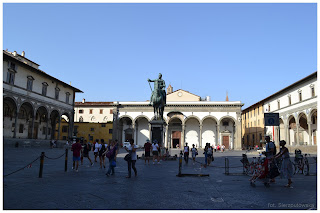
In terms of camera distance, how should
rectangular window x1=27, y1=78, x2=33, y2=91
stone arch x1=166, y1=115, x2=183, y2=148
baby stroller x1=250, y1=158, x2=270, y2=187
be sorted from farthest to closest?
stone arch x1=166, y1=115, x2=183, y2=148, rectangular window x1=27, y1=78, x2=33, y2=91, baby stroller x1=250, y1=158, x2=270, y2=187

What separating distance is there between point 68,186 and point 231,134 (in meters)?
41.2

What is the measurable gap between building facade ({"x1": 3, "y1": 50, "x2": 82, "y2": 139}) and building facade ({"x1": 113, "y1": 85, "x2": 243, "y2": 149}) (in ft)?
32.3

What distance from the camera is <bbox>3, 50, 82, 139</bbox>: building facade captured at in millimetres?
28828

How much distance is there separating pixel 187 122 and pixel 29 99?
25520 millimetres

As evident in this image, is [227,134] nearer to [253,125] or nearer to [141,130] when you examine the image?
[253,125]

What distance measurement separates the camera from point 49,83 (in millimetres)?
35781

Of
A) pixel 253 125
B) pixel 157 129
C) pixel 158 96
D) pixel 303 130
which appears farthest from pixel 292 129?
pixel 157 129

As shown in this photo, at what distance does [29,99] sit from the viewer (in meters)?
31.5

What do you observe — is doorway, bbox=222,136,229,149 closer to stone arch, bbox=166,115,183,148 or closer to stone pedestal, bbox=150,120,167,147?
stone arch, bbox=166,115,183,148

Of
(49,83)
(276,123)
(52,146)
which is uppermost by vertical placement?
(49,83)

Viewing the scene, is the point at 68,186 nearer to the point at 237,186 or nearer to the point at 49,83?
the point at 237,186

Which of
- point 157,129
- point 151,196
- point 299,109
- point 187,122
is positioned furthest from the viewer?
point 187,122

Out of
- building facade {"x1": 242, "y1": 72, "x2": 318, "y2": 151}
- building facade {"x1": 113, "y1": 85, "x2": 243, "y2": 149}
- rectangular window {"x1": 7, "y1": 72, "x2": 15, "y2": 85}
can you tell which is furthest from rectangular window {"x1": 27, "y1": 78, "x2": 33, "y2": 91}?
building facade {"x1": 242, "y1": 72, "x2": 318, "y2": 151}

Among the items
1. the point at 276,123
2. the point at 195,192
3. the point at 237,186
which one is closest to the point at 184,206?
the point at 195,192
